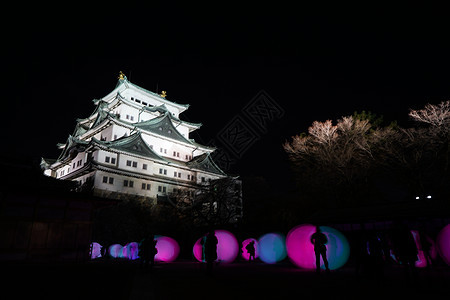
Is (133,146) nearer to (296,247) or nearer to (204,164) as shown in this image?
(204,164)

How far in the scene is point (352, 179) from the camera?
2352cm

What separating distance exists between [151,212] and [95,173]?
27.5 ft

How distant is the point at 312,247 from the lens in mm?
9695

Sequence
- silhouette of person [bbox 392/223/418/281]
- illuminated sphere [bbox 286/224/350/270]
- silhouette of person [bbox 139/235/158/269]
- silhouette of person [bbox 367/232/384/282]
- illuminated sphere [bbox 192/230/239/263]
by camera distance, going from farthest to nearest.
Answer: illuminated sphere [bbox 192/230/239/263]
silhouette of person [bbox 139/235/158/269]
illuminated sphere [bbox 286/224/350/270]
silhouette of person [bbox 367/232/384/282]
silhouette of person [bbox 392/223/418/281]

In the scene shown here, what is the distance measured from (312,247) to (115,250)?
1928 cm

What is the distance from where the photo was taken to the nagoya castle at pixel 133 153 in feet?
104

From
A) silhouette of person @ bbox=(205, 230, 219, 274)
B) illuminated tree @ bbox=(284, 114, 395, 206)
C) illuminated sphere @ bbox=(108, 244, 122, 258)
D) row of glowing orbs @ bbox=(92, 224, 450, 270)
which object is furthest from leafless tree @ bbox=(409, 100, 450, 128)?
illuminated sphere @ bbox=(108, 244, 122, 258)

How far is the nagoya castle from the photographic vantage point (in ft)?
104

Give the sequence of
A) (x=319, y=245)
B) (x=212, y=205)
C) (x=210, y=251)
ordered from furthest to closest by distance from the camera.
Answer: (x=212, y=205) < (x=210, y=251) < (x=319, y=245)

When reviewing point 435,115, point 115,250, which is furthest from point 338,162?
point 115,250

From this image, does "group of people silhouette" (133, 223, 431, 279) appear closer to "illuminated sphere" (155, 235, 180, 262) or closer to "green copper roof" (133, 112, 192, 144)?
"illuminated sphere" (155, 235, 180, 262)

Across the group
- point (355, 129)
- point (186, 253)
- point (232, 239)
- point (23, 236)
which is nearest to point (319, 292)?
point (232, 239)

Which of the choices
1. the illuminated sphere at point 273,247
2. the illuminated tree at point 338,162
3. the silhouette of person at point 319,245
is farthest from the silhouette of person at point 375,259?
the illuminated tree at point 338,162

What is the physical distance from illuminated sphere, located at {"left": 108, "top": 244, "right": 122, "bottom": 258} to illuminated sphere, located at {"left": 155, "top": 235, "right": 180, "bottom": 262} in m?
8.24
